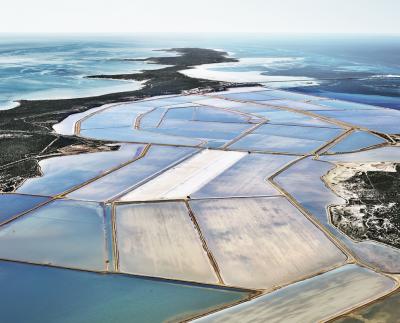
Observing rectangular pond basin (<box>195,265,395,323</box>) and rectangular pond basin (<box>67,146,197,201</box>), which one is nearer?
rectangular pond basin (<box>195,265,395,323</box>)

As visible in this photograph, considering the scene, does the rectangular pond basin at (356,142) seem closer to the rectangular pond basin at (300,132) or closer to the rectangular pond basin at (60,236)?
the rectangular pond basin at (300,132)

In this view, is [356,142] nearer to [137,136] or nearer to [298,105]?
[298,105]

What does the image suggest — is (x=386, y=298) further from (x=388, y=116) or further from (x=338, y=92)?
(x=338, y=92)

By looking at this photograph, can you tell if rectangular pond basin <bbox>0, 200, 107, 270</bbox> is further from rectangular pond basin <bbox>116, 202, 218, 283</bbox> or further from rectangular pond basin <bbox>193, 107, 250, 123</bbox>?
rectangular pond basin <bbox>193, 107, 250, 123</bbox>

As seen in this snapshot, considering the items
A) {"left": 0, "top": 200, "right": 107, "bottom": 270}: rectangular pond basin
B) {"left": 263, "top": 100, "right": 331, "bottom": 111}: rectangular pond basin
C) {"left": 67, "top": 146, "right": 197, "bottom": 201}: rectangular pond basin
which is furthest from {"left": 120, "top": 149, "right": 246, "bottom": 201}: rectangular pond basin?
{"left": 263, "top": 100, "right": 331, "bottom": 111}: rectangular pond basin

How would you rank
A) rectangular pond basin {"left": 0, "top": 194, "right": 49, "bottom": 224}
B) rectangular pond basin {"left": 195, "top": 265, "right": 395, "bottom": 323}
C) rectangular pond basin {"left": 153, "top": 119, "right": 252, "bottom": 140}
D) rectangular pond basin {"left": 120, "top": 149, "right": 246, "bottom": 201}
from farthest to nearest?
rectangular pond basin {"left": 153, "top": 119, "right": 252, "bottom": 140} → rectangular pond basin {"left": 120, "top": 149, "right": 246, "bottom": 201} → rectangular pond basin {"left": 0, "top": 194, "right": 49, "bottom": 224} → rectangular pond basin {"left": 195, "top": 265, "right": 395, "bottom": 323}

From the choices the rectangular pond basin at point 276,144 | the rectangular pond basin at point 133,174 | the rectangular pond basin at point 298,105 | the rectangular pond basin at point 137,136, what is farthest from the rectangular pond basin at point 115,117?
the rectangular pond basin at point 298,105
